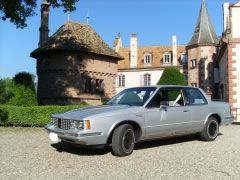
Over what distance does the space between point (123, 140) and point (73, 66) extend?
21933 mm

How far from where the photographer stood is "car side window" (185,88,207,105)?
1037 centimetres

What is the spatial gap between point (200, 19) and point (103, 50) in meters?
22.7

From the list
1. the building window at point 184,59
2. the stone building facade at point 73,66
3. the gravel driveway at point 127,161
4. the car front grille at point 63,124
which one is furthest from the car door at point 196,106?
the building window at point 184,59

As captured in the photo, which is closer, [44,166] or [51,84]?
[44,166]

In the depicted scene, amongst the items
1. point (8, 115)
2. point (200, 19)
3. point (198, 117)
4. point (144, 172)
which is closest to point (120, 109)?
point (144, 172)

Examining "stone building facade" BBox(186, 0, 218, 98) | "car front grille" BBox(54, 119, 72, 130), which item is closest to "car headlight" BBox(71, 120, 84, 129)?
"car front grille" BBox(54, 119, 72, 130)

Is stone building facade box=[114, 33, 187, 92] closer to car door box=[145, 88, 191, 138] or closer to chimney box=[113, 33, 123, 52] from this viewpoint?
chimney box=[113, 33, 123, 52]

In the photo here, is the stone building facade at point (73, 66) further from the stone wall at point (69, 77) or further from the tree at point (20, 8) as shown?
the tree at point (20, 8)

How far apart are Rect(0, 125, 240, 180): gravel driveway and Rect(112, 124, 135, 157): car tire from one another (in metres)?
0.18

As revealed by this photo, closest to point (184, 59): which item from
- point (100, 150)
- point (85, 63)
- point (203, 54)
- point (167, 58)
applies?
point (167, 58)

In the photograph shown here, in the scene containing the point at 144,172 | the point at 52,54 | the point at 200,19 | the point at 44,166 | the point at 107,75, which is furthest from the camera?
the point at 200,19

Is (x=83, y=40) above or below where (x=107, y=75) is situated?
above

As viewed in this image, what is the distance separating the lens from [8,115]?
52.2 feet

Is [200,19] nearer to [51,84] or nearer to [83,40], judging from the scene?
[83,40]
